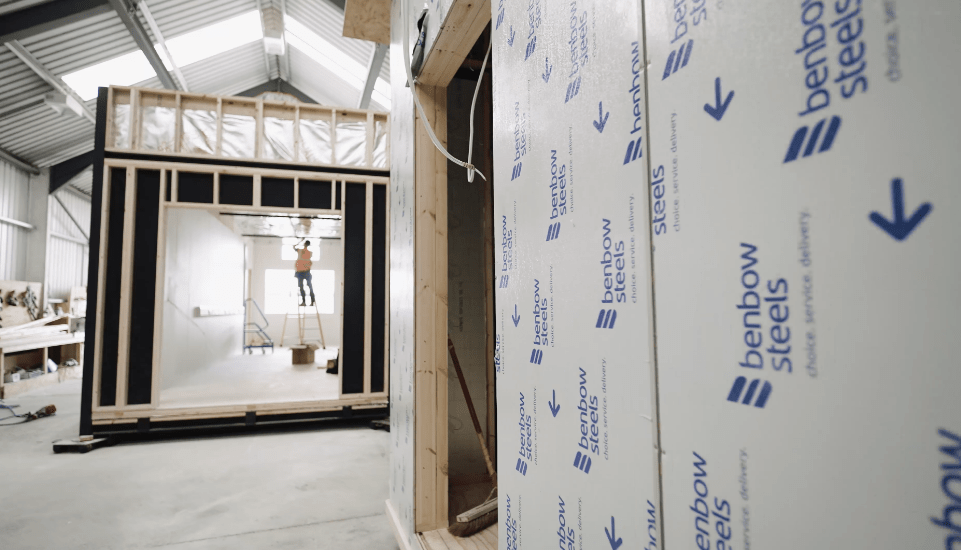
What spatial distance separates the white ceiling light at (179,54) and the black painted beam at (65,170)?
2.76 m

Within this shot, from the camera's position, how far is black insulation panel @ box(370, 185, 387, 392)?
5.31 m

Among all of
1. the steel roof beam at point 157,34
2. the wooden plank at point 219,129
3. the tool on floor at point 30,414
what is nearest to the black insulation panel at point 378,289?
the wooden plank at point 219,129

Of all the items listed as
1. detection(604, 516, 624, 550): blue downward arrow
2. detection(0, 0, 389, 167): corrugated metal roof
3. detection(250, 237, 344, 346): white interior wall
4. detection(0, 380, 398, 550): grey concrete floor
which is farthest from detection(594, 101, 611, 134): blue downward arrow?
detection(250, 237, 344, 346): white interior wall

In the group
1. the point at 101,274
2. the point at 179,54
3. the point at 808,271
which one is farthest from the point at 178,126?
the point at 808,271

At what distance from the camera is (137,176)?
188 inches

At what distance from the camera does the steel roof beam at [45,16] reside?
6184 millimetres

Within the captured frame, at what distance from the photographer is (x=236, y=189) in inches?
200

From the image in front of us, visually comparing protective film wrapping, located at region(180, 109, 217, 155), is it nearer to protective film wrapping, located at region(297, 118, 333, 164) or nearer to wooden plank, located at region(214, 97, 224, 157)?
wooden plank, located at region(214, 97, 224, 157)

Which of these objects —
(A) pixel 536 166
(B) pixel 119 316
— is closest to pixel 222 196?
(B) pixel 119 316

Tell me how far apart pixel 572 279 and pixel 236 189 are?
512 cm

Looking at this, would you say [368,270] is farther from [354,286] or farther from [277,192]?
[277,192]

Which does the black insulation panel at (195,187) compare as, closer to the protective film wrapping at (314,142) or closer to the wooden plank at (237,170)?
the wooden plank at (237,170)

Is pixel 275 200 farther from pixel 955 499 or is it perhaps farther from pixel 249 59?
pixel 249 59

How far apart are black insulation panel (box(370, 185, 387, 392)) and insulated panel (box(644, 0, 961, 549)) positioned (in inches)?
192
